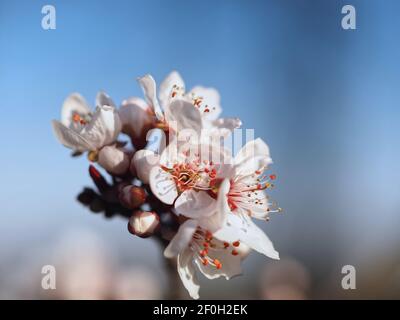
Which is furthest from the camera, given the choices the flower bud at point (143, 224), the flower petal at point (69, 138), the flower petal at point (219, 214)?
the flower petal at point (69, 138)

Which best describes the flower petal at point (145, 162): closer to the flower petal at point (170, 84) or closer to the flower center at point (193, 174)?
the flower center at point (193, 174)

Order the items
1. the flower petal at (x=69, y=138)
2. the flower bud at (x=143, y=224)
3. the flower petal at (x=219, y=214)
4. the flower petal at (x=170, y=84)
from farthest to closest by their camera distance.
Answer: the flower petal at (x=170, y=84)
the flower petal at (x=69, y=138)
the flower bud at (x=143, y=224)
the flower petal at (x=219, y=214)

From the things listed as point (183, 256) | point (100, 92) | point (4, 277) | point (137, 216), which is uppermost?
point (100, 92)

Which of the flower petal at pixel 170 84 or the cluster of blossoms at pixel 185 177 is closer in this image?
the cluster of blossoms at pixel 185 177

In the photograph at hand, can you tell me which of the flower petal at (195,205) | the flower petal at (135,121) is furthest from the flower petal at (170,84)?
the flower petal at (195,205)

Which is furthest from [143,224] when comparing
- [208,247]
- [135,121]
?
[135,121]

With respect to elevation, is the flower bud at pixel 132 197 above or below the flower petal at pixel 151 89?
below
